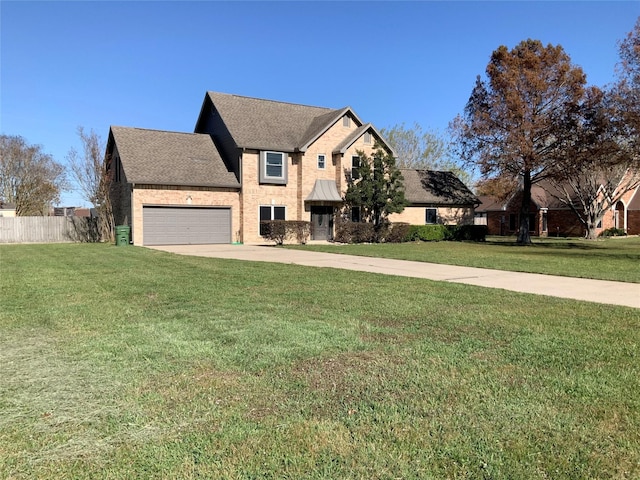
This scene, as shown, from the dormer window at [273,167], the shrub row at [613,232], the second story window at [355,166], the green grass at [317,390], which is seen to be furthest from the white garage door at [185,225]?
the shrub row at [613,232]

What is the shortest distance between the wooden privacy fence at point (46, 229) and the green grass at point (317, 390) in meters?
22.7

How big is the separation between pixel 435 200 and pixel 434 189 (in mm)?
1284

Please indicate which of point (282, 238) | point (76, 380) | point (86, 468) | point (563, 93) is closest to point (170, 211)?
point (282, 238)

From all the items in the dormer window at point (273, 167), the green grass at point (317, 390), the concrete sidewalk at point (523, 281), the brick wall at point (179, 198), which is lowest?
the green grass at point (317, 390)

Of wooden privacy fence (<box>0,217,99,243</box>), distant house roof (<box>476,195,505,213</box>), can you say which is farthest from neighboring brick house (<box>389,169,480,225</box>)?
wooden privacy fence (<box>0,217,99,243</box>)

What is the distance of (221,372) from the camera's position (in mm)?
4168

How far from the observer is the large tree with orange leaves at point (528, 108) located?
27.0m

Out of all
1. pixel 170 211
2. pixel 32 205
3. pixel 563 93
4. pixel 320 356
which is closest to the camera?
pixel 320 356

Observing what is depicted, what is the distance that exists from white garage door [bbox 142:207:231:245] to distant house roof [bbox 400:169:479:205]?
13034 millimetres

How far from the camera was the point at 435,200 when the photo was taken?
31.8 metres

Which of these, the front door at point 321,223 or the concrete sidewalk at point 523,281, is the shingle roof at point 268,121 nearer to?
the front door at point 321,223

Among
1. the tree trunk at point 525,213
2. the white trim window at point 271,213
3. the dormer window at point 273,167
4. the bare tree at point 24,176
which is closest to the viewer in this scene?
the dormer window at point 273,167

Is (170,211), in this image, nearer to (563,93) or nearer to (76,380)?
(76,380)

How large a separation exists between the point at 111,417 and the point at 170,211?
2107 centimetres
